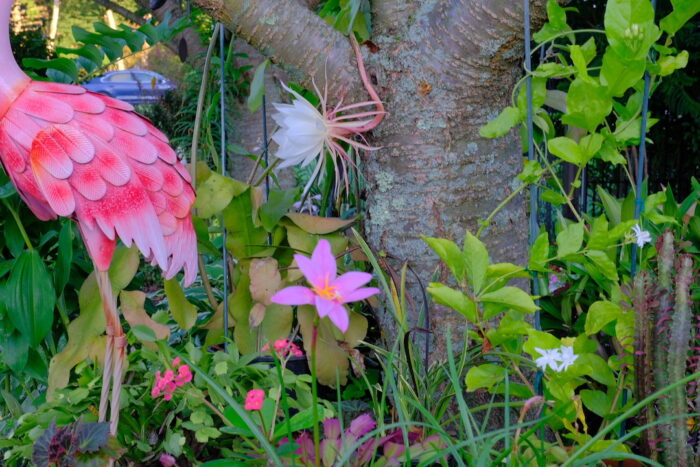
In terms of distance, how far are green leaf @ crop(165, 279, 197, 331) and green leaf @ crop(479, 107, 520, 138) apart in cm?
52

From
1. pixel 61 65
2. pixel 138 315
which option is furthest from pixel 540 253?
pixel 61 65

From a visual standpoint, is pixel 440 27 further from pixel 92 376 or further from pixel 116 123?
pixel 92 376

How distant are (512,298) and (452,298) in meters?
0.06

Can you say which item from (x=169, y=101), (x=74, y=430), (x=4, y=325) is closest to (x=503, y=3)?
(x=74, y=430)

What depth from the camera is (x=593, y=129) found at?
2.47 feet

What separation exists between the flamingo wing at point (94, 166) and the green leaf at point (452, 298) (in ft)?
1.16

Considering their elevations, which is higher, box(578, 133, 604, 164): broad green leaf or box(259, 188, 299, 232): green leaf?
box(578, 133, 604, 164): broad green leaf

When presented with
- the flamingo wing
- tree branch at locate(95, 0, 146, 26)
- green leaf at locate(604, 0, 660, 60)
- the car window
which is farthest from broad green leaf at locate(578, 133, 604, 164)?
the car window

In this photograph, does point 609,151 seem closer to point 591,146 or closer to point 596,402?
point 591,146

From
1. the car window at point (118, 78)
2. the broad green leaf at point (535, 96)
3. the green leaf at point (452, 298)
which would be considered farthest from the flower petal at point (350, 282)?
the car window at point (118, 78)

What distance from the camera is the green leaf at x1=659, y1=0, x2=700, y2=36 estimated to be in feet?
2.28

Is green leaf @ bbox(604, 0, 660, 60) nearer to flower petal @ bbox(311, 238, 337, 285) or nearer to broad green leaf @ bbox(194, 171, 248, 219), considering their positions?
flower petal @ bbox(311, 238, 337, 285)

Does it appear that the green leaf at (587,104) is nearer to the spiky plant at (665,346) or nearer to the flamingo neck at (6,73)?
the spiky plant at (665,346)

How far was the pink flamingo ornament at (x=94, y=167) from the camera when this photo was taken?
765mm
